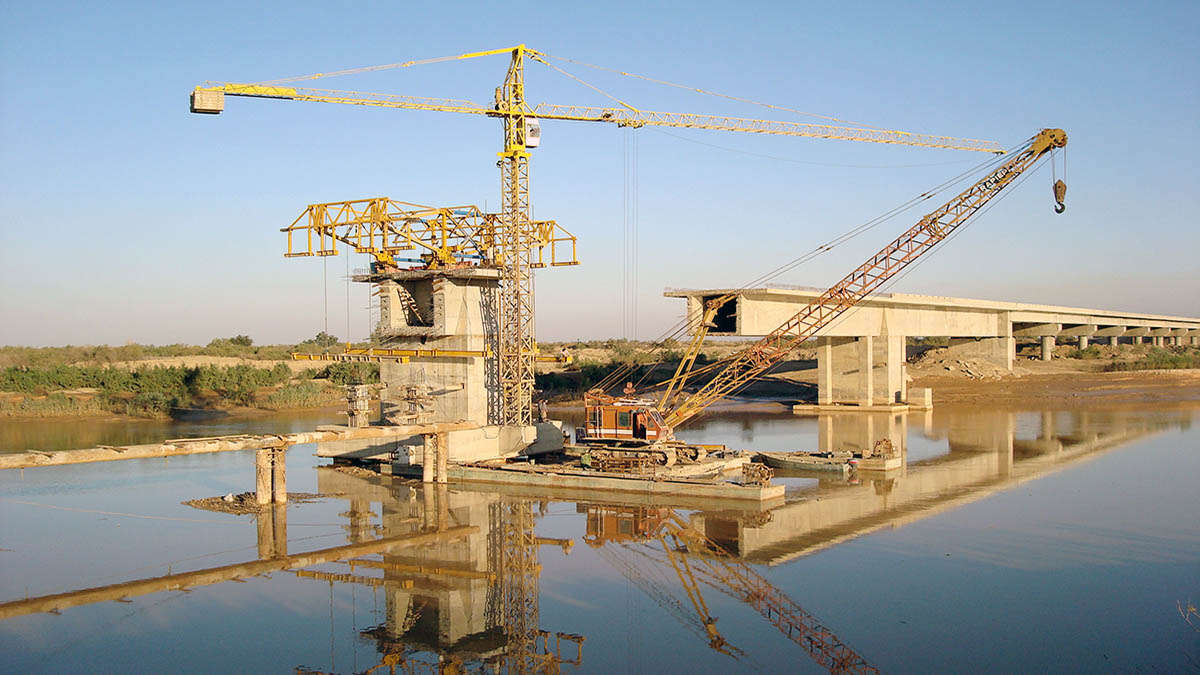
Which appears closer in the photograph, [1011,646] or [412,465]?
[1011,646]

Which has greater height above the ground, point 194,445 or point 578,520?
point 194,445

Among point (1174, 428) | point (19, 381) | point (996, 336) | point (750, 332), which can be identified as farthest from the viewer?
point (996, 336)

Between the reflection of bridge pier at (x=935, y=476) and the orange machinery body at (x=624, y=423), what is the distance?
5.12 meters

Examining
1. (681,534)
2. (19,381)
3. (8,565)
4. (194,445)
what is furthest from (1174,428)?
(19,381)

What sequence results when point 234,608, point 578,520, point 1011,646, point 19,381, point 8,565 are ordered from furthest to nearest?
point 19,381, point 578,520, point 8,565, point 234,608, point 1011,646

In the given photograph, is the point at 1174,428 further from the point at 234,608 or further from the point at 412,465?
the point at 234,608

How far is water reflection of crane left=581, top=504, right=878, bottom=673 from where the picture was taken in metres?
16.0

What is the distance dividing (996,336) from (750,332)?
2727cm

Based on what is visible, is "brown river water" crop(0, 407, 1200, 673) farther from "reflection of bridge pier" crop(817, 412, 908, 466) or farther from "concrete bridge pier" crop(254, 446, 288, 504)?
"reflection of bridge pier" crop(817, 412, 908, 466)

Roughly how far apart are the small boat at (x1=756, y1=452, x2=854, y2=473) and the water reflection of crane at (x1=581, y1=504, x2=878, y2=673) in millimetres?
8253

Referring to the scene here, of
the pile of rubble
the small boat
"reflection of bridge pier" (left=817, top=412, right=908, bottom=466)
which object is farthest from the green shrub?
the pile of rubble

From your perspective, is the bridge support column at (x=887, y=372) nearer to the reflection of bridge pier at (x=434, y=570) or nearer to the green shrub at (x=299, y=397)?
the reflection of bridge pier at (x=434, y=570)

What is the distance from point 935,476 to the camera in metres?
32.6

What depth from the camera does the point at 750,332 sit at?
50875mm
